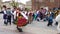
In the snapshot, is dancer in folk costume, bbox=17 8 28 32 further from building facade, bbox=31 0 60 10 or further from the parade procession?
building facade, bbox=31 0 60 10

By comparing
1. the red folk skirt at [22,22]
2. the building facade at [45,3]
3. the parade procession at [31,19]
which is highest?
the red folk skirt at [22,22]

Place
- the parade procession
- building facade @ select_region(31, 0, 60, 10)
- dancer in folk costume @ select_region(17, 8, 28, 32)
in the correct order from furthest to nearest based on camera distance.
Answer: building facade @ select_region(31, 0, 60, 10)
the parade procession
dancer in folk costume @ select_region(17, 8, 28, 32)

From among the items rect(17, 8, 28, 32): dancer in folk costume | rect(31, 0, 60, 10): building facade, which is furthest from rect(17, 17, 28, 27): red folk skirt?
rect(31, 0, 60, 10): building facade

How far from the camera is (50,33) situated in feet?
52.3

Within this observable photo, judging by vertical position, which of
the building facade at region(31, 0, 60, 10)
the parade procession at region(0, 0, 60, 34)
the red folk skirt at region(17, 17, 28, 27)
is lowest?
the building facade at region(31, 0, 60, 10)

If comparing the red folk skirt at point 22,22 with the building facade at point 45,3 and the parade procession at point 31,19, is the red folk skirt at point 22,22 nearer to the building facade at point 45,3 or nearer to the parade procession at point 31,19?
the parade procession at point 31,19

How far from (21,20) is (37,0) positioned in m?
38.0

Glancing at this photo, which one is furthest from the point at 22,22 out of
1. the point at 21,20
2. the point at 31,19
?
the point at 31,19

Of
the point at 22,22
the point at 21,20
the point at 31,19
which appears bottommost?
the point at 31,19

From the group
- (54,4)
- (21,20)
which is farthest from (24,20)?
(54,4)

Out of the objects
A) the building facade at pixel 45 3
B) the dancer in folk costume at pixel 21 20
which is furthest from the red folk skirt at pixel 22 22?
the building facade at pixel 45 3

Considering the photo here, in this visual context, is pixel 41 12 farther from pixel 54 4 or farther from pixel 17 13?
pixel 54 4

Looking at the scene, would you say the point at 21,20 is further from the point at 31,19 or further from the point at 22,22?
the point at 31,19

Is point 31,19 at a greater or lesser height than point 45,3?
greater
